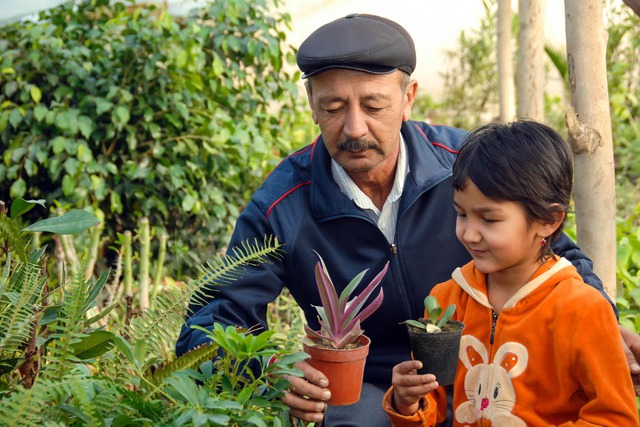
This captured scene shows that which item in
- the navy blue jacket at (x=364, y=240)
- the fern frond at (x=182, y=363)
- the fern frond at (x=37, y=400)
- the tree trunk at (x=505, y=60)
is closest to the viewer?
the fern frond at (x=37, y=400)

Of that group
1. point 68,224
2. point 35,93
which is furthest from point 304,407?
point 35,93

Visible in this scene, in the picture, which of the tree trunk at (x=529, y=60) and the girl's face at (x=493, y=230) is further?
the tree trunk at (x=529, y=60)

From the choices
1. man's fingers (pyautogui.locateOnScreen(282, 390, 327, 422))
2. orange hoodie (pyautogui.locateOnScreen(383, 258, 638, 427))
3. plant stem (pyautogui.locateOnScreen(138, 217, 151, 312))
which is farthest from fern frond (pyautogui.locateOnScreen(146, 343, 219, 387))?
plant stem (pyautogui.locateOnScreen(138, 217, 151, 312))

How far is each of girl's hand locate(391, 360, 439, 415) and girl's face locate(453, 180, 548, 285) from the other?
0.35 m

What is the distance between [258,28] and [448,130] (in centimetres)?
241

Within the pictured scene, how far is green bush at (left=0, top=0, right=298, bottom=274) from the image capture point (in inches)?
191

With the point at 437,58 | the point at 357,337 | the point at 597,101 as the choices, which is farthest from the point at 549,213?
the point at 437,58

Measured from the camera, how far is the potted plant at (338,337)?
2.00 metres

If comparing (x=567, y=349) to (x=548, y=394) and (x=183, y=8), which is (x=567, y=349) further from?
(x=183, y=8)

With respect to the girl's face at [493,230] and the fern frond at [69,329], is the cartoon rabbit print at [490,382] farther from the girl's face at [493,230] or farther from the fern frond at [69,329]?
the fern frond at [69,329]

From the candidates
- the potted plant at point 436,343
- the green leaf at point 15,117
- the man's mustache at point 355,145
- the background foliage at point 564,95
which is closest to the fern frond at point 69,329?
the potted plant at point 436,343

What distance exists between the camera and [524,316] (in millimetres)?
2295

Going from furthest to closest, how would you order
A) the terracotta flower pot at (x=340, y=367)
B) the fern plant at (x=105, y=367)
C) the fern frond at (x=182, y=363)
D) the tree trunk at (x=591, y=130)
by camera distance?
the tree trunk at (x=591, y=130) < the terracotta flower pot at (x=340, y=367) < the fern frond at (x=182, y=363) < the fern plant at (x=105, y=367)

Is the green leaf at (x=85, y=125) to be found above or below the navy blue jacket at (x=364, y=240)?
above
